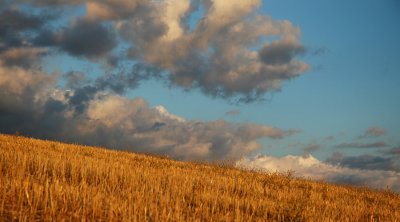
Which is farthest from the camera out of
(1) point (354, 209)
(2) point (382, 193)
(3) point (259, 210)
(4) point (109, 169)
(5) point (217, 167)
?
(5) point (217, 167)

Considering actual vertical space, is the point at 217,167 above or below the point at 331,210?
above

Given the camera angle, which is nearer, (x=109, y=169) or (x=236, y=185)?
(x=109, y=169)

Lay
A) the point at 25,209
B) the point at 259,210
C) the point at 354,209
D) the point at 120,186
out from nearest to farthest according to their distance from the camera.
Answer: the point at 25,209, the point at 259,210, the point at 120,186, the point at 354,209

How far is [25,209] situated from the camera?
8.57m

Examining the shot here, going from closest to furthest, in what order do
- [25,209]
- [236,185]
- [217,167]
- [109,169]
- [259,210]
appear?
[25,209] → [259,210] → [109,169] → [236,185] → [217,167]

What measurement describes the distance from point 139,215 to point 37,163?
290 inches

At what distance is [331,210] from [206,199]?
13.7ft

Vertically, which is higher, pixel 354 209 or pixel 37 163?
pixel 37 163

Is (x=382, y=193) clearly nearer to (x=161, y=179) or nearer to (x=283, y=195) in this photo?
(x=283, y=195)

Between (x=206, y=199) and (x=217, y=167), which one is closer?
(x=206, y=199)

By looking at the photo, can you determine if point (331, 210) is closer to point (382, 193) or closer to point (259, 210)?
point (259, 210)

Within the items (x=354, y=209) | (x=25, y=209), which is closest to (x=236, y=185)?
(x=354, y=209)

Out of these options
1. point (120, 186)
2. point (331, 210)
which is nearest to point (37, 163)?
point (120, 186)

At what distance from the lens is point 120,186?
13078 mm
